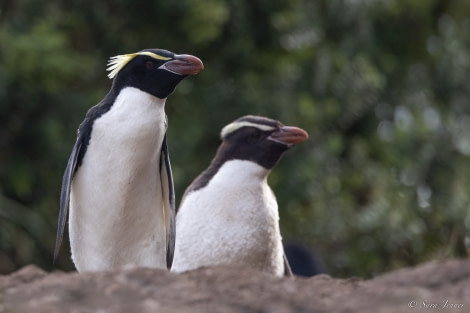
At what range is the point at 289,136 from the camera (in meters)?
5.01

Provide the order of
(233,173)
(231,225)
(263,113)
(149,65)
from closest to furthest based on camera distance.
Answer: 1. (149,65)
2. (231,225)
3. (233,173)
4. (263,113)

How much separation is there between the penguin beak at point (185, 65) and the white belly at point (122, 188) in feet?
0.48

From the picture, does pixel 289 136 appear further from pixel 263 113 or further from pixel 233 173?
pixel 263 113

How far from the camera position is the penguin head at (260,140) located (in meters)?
5.02

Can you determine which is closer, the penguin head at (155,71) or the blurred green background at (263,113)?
the penguin head at (155,71)

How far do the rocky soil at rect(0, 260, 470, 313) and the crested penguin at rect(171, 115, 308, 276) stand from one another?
1565 mm

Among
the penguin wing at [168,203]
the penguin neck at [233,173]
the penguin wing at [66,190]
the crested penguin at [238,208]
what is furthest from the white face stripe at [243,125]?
the penguin wing at [66,190]

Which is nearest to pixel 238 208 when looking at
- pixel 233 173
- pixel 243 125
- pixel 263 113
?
pixel 233 173

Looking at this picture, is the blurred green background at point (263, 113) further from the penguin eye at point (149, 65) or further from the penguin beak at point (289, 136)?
the penguin eye at point (149, 65)

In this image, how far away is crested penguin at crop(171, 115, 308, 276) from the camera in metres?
4.75

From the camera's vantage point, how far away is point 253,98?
34.2ft

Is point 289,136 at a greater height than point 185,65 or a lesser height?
lesser

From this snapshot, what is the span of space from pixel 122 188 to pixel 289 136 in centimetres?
92

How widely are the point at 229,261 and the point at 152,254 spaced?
0.37m
